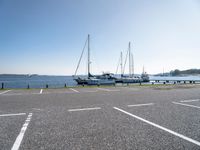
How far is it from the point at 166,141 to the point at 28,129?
3.86 metres

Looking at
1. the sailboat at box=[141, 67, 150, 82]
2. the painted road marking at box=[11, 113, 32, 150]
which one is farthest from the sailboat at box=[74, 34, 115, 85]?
the painted road marking at box=[11, 113, 32, 150]

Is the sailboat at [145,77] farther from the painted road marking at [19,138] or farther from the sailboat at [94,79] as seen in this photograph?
the painted road marking at [19,138]

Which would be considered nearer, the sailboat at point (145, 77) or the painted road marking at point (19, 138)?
the painted road marking at point (19, 138)

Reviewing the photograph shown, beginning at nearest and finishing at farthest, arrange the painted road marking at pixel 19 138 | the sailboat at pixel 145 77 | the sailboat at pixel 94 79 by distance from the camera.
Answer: the painted road marking at pixel 19 138
the sailboat at pixel 94 79
the sailboat at pixel 145 77

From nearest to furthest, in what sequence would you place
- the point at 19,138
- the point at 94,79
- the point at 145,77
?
the point at 19,138 → the point at 94,79 → the point at 145,77

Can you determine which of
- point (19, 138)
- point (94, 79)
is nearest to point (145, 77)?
point (94, 79)

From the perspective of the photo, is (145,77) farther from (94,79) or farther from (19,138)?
(19,138)

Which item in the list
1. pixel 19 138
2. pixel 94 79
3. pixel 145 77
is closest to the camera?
pixel 19 138

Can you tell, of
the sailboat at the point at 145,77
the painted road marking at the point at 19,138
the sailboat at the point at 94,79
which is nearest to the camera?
the painted road marking at the point at 19,138

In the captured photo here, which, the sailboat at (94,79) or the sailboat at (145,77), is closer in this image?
the sailboat at (94,79)

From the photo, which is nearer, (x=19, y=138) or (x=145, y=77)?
(x=19, y=138)

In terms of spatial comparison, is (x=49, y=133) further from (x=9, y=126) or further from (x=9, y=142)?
(x=9, y=126)

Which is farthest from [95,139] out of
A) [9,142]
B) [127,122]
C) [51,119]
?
[51,119]

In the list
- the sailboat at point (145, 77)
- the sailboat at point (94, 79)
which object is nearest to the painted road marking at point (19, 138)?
the sailboat at point (94, 79)
